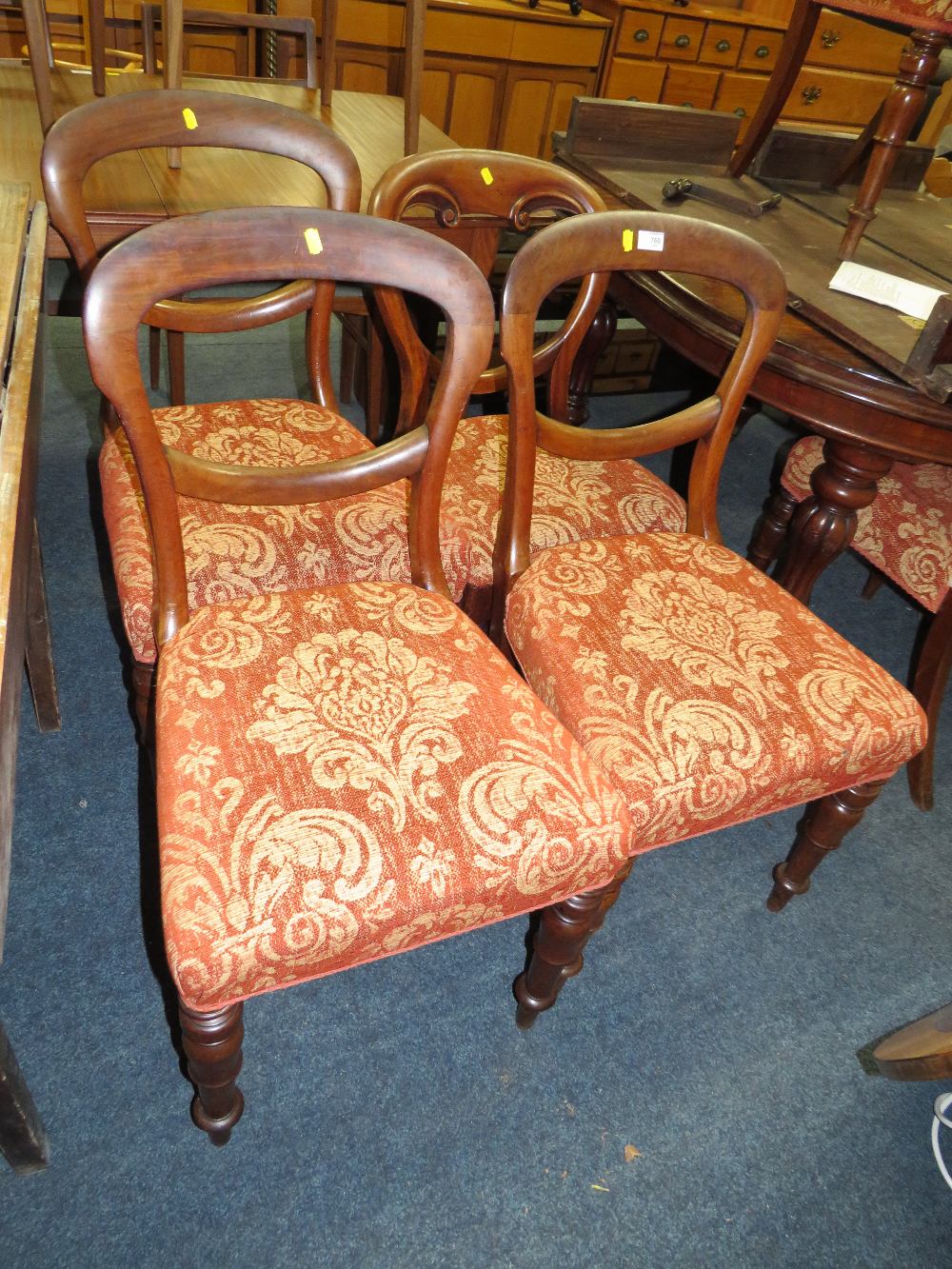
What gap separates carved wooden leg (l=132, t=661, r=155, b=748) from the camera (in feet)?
3.39

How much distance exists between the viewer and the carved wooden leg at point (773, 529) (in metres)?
1.66

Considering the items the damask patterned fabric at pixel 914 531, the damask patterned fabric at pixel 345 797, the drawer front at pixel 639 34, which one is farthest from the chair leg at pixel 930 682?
the drawer front at pixel 639 34

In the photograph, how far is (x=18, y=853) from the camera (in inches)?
47.6

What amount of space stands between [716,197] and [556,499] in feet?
2.68

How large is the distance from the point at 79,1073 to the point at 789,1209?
2.84ft

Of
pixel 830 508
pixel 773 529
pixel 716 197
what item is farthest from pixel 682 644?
pixel 716 197

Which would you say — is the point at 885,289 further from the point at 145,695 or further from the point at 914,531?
the point at 145,695

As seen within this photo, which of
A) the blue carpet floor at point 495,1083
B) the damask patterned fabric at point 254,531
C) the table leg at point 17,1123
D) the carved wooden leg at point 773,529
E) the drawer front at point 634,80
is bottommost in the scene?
the blue carpet floor at point 495,1083

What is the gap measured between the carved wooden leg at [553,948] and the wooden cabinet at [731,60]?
4.00 m

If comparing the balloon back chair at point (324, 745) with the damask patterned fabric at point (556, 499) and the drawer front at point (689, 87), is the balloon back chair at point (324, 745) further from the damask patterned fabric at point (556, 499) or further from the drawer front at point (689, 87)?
the drawer front at point (689, 87)

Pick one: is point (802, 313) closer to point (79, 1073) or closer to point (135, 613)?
point (135, 613)

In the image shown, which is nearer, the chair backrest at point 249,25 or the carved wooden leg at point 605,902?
the carved wooden leg at point 605,902

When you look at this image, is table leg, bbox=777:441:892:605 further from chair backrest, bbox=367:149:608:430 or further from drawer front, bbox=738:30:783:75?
drawer front, bbox=738:30:783:75

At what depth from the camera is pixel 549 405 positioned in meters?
1.30
